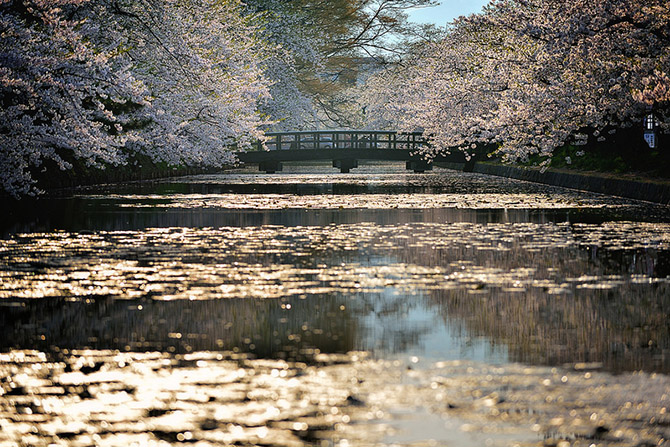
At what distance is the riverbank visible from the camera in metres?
25.3

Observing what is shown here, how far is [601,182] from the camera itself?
30.4m

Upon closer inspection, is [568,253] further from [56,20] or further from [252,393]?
[56,20]

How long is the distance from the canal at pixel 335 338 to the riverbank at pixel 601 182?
27.9 ft

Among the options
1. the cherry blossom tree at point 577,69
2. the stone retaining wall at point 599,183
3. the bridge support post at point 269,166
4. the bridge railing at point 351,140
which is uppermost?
the cherry blossom tree at point 577,69

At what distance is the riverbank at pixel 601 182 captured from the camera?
25.3 m

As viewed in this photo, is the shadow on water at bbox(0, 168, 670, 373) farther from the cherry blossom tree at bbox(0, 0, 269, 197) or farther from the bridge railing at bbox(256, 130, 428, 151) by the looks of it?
the bridge railing at bbox(256, 130, 428, 151)

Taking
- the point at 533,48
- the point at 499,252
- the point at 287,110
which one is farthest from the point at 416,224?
the point at 287,110

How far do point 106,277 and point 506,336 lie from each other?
477 centimetres

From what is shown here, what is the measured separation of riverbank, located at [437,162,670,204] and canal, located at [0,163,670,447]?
8509mm

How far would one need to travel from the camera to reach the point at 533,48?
3684 centimetres

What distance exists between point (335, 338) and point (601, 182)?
76.6 ft

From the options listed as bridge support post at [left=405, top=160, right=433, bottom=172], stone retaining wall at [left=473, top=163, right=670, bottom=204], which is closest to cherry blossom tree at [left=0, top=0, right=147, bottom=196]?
stone retaining wall at [left=473, top=163, right=670, bottom=204]

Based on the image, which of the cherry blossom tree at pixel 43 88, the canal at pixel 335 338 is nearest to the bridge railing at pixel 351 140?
the cherry blossom tree at pixel 43 88

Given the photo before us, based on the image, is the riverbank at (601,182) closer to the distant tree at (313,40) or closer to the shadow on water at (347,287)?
the shadow on water at (347,287)
